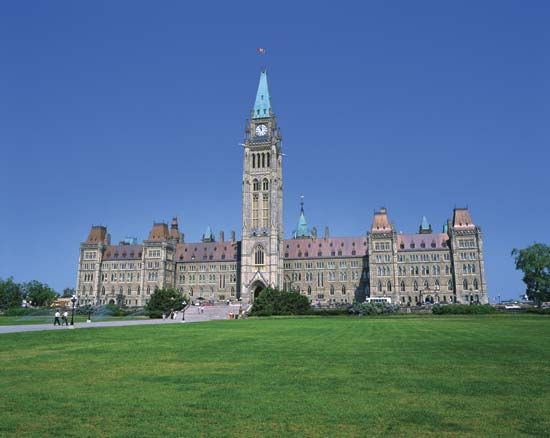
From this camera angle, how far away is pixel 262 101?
134 metres

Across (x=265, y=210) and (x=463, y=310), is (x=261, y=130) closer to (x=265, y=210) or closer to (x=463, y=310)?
(x=265, y=210)

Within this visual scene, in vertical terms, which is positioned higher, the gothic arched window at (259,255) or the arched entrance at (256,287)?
the gothic arched window at (259,255)

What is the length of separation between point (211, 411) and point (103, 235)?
14074cm

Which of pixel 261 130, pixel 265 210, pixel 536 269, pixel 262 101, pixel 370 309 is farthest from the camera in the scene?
pixel 262 101

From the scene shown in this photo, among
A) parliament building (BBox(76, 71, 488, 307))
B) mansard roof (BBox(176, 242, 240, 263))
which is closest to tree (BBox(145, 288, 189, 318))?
parliament building (BBox(76, 71, 488, 307))

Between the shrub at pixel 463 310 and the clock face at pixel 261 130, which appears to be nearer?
the shrub at pixel 463 310

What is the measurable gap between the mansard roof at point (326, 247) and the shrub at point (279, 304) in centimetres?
4706

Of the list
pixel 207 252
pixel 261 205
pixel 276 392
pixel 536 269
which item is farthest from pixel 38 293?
pixel 276 392

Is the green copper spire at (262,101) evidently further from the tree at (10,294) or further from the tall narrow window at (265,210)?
the tree at (10,294)

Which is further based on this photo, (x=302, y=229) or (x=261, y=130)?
(x=302, y=229)

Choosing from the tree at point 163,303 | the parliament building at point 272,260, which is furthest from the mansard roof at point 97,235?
the tree at point 163,303

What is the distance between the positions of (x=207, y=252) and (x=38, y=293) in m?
42.4

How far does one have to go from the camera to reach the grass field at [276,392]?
31.6ft

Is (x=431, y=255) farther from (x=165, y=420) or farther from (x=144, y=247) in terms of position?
(x=165, y=420)
